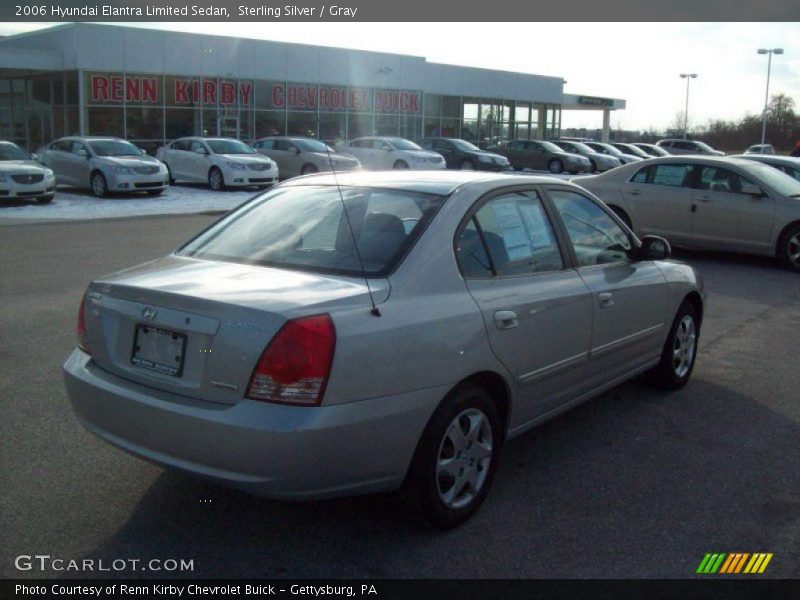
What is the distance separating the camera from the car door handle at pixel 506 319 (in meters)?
4.05

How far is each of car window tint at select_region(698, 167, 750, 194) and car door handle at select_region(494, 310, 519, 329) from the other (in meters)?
9.53

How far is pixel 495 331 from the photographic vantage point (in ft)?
13.2

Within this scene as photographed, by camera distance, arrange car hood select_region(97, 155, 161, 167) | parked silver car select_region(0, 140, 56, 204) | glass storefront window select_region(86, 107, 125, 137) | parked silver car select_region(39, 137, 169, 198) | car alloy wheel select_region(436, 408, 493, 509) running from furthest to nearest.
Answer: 1. glass storefront window select_region(86, 107, 125, 137)
2. car hood select_region(97, 155, 161, 167)
3. parked silver car select_region(39, 137, 169, 198)
4. parked silver car select_region(0, 140, 56, 204)
5. car alloy wheel select_region(436, 408, 493, 509)

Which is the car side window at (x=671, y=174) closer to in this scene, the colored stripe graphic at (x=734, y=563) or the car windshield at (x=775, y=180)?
the car windshield at (x=775, y=180)

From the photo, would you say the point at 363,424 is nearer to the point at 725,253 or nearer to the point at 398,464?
the point at 398,464

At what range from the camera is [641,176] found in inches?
531

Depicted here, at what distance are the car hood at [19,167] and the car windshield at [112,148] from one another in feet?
8.14

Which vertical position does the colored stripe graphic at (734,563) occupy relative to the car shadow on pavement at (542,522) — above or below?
below

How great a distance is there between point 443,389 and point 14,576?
1.90 meters

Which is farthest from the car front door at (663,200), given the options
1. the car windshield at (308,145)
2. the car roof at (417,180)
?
the car windshield at (308,145)

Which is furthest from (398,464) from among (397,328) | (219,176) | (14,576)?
(219,176)

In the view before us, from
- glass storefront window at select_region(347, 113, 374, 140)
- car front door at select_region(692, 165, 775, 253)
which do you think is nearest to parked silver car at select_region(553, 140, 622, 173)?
glass storefront window at select_region(347, 113, 374, 140)

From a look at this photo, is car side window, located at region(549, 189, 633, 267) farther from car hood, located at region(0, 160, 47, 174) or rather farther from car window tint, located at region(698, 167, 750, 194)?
Result: car hood, located at region(0, 160, 47, 174)

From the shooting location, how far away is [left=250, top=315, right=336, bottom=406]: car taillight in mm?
3311
